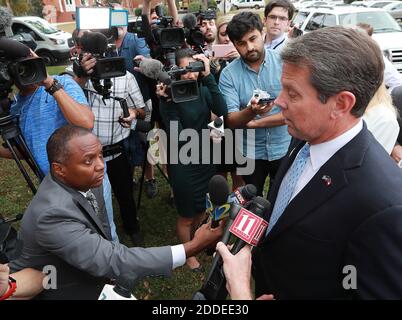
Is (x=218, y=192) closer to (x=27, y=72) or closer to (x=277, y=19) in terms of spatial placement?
(x=27, y=72)

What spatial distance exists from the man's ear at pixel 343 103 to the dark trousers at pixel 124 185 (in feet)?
7.03

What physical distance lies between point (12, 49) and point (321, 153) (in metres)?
1.76

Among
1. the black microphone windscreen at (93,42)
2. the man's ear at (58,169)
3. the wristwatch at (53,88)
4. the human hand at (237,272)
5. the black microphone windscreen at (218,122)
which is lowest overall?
the human hand at (237,272)

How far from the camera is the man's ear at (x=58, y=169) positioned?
170 centimetres

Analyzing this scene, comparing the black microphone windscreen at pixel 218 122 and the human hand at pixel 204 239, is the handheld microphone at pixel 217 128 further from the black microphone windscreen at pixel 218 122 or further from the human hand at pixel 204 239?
the human hand at pixel 204 239

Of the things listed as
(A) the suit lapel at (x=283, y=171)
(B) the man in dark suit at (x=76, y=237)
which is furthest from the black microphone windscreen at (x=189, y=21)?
(A) the suit lapel at (x=283, y=171)

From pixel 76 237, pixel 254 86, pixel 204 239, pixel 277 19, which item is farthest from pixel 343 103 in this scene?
pixel 277 19

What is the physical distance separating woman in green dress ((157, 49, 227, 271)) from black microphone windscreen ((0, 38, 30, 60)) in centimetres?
88

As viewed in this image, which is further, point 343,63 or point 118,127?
point 118,127

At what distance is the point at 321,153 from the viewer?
136 cm

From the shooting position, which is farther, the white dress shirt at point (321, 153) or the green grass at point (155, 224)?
the green grass at point (155, 224)

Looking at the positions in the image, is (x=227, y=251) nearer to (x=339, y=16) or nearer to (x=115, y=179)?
(x=115, y=179)

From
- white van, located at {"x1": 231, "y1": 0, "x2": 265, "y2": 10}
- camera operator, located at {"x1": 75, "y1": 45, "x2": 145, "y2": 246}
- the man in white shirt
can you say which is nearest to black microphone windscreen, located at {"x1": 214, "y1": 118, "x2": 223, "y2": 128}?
camera operator, located at {"x1": 75, "y1": 45, "x2": 145, "y2": 246}
